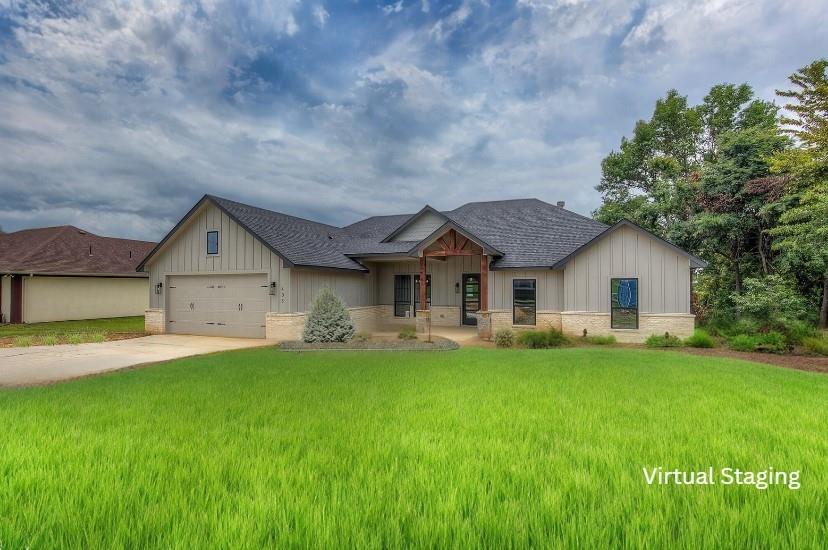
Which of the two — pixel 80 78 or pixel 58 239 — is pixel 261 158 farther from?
pixel 58 239

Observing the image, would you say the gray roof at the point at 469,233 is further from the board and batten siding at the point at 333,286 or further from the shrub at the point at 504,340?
the shrub at the point at 504,340

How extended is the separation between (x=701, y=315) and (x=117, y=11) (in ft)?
86.6

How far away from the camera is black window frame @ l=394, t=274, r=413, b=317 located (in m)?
21.2

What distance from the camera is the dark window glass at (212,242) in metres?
17.3

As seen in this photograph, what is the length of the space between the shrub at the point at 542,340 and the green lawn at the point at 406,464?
7762 mm

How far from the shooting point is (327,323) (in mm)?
13867

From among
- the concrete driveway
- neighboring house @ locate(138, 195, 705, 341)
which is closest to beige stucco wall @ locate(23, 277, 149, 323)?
neighboring house @ locate(138, 195, 705, 341)

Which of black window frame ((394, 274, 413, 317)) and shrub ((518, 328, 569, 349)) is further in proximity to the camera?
black window frame ((394, 274, 413, 317))

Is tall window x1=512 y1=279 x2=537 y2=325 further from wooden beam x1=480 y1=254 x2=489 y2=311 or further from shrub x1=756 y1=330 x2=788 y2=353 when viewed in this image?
shrub x1=756 y1=330 x2=788 y2=353

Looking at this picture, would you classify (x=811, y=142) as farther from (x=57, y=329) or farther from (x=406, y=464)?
(x=57, y=329)

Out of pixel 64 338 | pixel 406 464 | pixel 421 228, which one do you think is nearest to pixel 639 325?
pixel 421 228

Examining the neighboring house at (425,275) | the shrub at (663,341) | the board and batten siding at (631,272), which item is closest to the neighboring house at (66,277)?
the neighboring house at (425,275)

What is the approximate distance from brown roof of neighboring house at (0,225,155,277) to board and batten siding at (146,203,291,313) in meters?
10.7

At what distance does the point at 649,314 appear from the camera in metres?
15.1
